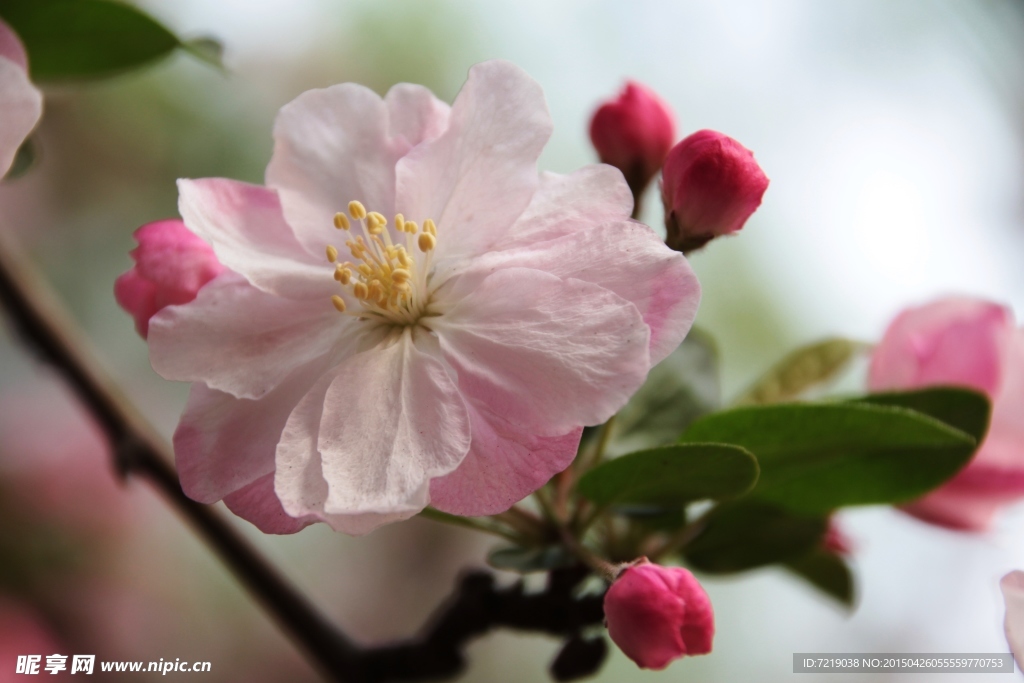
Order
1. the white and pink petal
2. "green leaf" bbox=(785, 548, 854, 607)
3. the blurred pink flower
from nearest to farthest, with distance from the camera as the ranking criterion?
the white and pink petal < "green leaf" bbox=(785, 548, 854, 607) < the blurred pink flower

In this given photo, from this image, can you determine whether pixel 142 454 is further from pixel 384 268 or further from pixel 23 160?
pixel 384 268

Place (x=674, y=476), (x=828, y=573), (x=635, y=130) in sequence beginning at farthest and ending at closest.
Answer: (x=828, y=573), (x=635, y=130), (x=674, y=476)

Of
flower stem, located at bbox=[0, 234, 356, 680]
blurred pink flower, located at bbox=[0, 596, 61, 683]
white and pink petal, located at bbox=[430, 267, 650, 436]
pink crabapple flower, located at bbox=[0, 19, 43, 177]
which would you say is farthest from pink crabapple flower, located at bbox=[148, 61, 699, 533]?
blurred pink flower, located at bbox=[0, 596, 61, 683]

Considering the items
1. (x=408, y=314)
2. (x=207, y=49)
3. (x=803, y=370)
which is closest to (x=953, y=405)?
(x=803, y=370)

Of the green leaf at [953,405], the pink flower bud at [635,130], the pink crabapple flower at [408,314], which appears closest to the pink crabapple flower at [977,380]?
the green leaf at [953,405]

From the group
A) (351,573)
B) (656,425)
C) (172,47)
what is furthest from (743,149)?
(351,573)

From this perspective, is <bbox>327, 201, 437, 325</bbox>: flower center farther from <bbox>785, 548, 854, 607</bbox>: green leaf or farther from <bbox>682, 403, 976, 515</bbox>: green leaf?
<bbox>785, 548, 854, 607</bbox>: green leaf

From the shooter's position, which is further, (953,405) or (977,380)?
(977,380)
